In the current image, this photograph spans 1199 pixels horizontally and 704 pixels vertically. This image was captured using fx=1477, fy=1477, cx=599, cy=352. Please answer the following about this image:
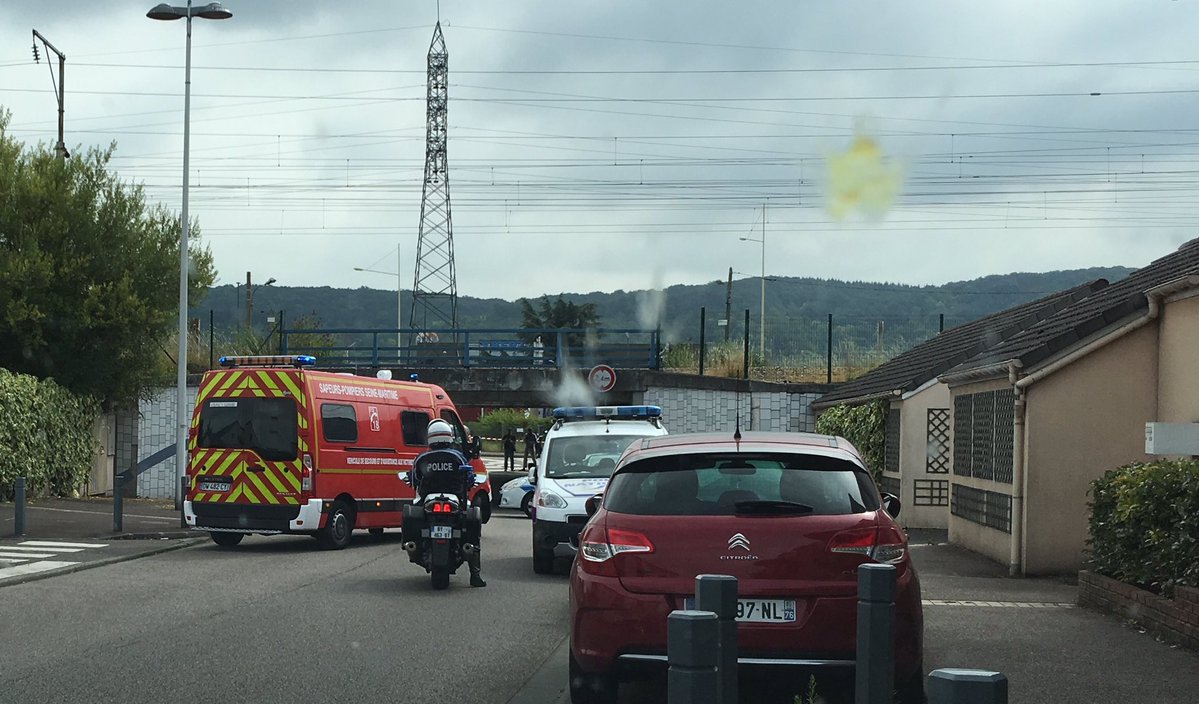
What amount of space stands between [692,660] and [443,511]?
10150mm

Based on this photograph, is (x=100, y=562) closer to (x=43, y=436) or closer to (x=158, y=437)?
(x=43, y=436)

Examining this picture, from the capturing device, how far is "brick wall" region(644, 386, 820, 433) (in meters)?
39.7

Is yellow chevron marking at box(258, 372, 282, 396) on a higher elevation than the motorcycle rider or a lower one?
higher

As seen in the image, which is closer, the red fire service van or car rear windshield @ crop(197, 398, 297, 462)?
the red fire service van

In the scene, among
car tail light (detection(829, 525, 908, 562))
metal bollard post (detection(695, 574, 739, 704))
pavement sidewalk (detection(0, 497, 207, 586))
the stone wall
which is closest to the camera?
metal bollard post (detection(695, 574, 739, 704))

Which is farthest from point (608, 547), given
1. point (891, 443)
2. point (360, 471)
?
point (891, 443)

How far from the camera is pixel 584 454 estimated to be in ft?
58.7

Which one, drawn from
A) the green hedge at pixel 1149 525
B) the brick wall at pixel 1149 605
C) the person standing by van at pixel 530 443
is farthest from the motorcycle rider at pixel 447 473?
the person standing by van at pixel 530 443

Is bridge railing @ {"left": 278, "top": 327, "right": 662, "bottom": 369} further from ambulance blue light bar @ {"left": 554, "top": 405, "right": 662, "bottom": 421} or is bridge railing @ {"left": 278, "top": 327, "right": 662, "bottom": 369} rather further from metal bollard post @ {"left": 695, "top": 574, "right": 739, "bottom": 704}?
metal bollard post @ {"left": 695, "top": 574, "right": 739, "bottom": 704}

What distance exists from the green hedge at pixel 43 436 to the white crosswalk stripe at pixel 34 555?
7.43m

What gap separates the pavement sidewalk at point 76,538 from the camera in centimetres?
1666

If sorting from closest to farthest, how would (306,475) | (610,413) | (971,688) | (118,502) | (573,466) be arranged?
1. (971,688)
2. (573,466)
3. (610,413)
4. (306,475)
5. (118,502)

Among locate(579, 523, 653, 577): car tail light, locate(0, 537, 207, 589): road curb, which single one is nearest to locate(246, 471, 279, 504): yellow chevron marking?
locate(0, 537, 207, 589): road curb

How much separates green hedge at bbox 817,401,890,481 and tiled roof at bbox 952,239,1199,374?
7208 millimetres
